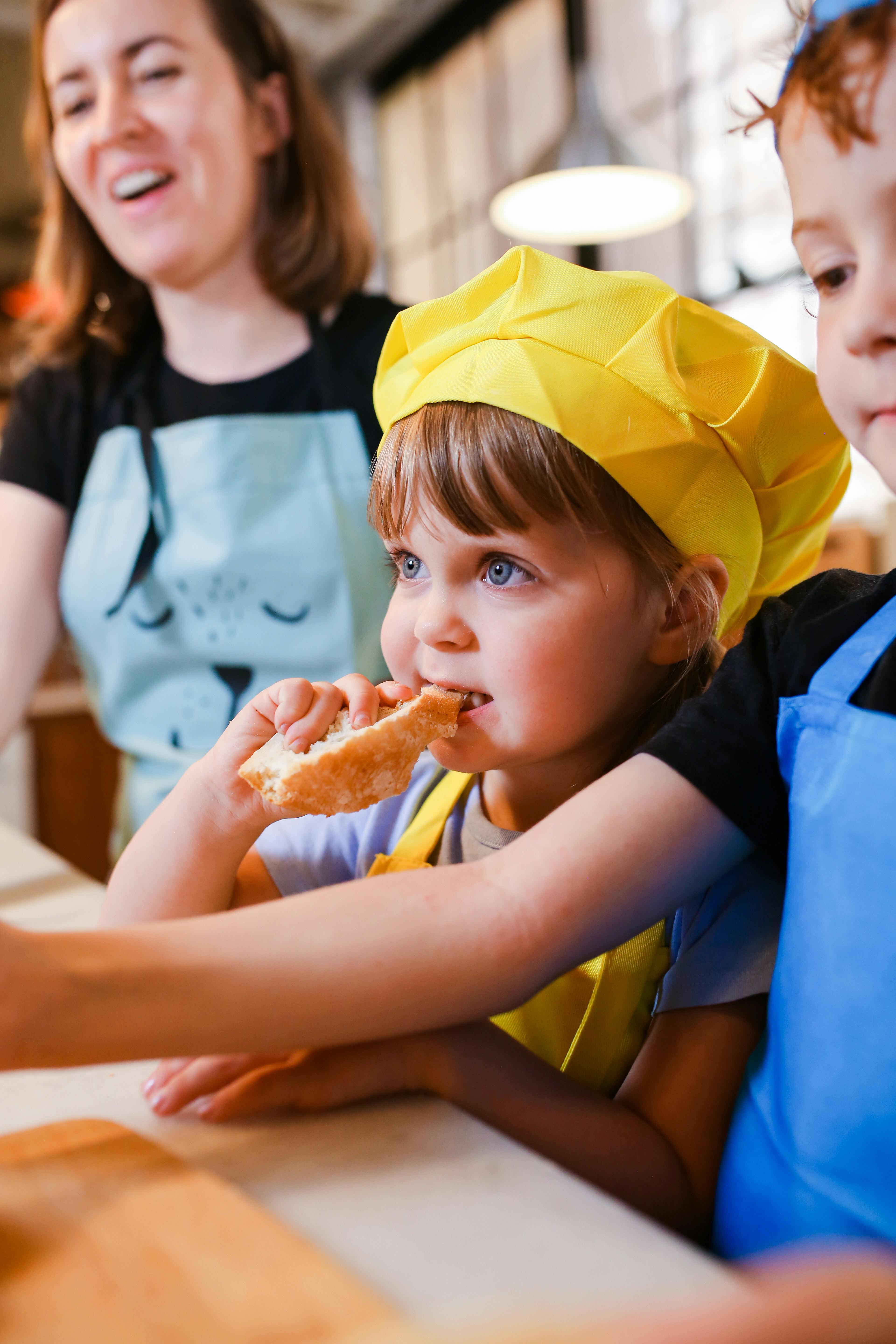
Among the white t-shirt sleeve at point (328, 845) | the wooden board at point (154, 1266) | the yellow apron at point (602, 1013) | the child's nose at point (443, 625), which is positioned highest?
the child's nose at point (443, 625)

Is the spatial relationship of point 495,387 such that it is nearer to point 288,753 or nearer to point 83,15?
point 288,753

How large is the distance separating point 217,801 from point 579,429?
1.26 ft

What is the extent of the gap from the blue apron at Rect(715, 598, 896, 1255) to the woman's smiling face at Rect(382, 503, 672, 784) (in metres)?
0.18

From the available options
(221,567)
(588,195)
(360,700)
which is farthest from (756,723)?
(588,195)

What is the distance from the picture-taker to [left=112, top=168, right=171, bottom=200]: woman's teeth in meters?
1.26

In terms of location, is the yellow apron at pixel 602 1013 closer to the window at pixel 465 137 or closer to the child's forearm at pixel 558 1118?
the child's forearm at pixel 558 1118

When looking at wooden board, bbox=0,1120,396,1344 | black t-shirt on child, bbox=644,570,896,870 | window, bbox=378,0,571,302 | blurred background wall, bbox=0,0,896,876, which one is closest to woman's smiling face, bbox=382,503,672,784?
black t-shirt on child, bbox=644,570,896,870

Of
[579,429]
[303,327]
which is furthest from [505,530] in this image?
[303,327]

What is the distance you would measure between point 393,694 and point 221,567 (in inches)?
23.5

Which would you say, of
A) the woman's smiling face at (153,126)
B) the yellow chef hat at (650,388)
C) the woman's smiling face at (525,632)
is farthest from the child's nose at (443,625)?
the woman's smiling face at (153,126)

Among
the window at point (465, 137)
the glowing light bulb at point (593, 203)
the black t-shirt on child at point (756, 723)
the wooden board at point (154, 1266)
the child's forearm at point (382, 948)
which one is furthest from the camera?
the window at point (465, 137)

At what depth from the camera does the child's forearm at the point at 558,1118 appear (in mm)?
577

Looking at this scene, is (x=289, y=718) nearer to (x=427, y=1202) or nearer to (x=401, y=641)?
(x=401, y=641)

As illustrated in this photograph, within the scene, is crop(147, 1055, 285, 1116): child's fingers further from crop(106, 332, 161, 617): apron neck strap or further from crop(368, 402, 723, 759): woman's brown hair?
crop(106, 332, 161, 617): apron neck strap
